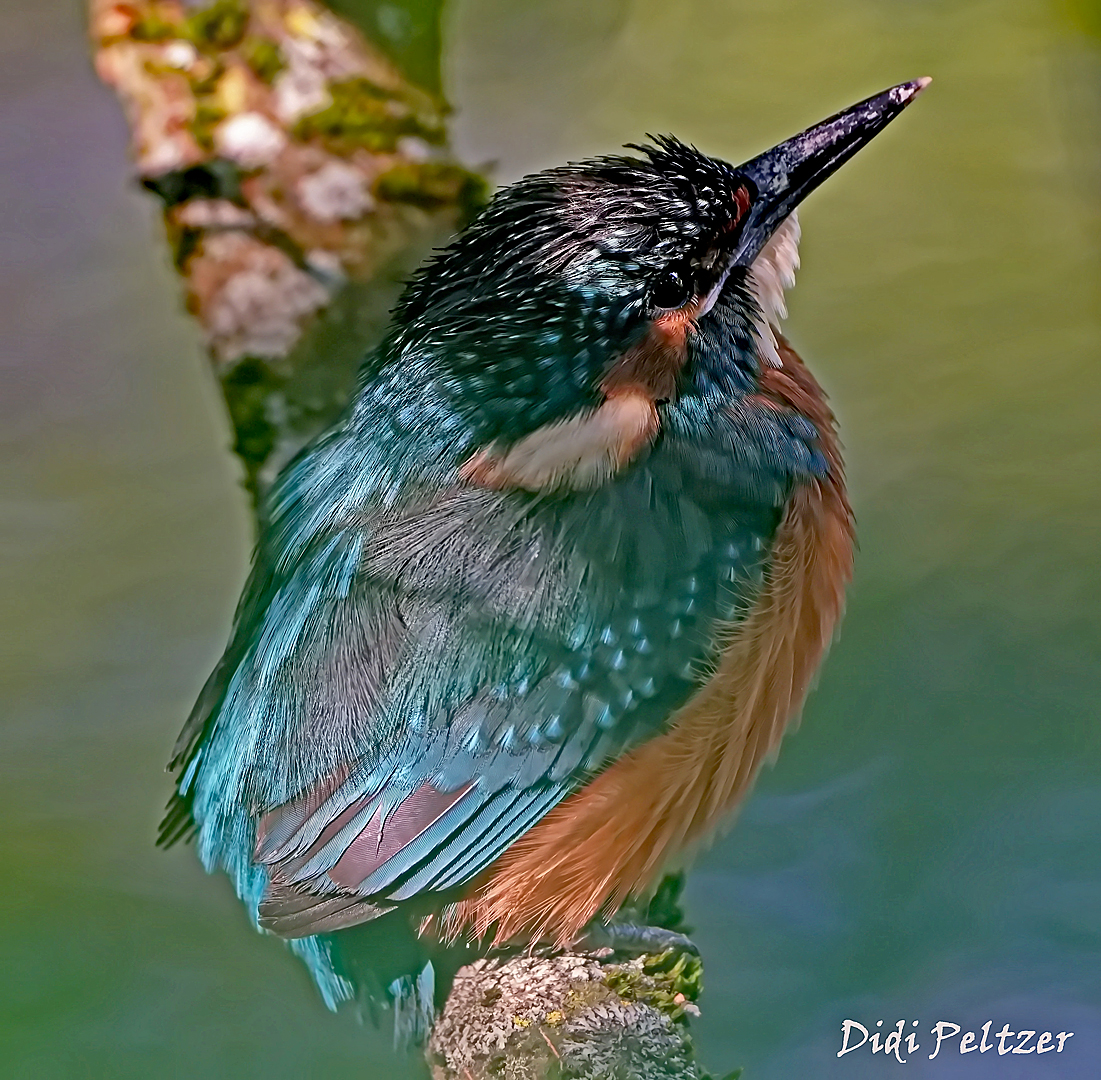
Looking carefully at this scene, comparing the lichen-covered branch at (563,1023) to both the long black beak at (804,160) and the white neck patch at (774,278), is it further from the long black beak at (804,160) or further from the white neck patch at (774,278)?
the long black beak at (804,160)

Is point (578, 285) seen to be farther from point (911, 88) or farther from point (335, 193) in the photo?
point (911, 88)

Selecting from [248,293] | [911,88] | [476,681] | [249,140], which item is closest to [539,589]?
[476,681]

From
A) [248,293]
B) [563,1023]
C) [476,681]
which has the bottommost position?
[563,1023]

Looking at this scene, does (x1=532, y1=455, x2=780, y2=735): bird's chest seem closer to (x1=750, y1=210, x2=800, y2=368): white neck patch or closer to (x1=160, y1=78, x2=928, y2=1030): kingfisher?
(x1=160, y1=78, x2=928, y2=1030): kingfisher

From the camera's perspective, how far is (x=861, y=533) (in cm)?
180

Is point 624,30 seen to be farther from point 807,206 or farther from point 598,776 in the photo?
point 598,776

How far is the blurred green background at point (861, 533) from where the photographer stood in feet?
5.53

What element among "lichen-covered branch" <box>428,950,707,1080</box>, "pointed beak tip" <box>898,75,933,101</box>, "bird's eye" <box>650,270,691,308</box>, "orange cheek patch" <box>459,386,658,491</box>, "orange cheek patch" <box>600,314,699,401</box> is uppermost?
"pointed beak tip" <box>898,75,933,101</box>

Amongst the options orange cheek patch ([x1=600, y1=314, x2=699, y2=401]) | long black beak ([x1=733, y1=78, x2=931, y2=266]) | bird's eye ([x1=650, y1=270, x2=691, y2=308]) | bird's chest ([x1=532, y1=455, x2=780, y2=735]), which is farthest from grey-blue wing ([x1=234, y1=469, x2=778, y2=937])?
long black beak ([x1=733, y1=78, x2=931, y2=266])

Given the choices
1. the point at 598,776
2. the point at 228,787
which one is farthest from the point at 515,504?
the point at 228,787

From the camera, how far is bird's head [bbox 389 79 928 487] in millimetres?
1309

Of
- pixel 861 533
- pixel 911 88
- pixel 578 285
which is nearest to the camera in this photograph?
pixel 578 285

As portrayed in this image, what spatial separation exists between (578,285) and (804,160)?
1.42 ft

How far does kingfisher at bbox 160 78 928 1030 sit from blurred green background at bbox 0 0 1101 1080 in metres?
0.29
